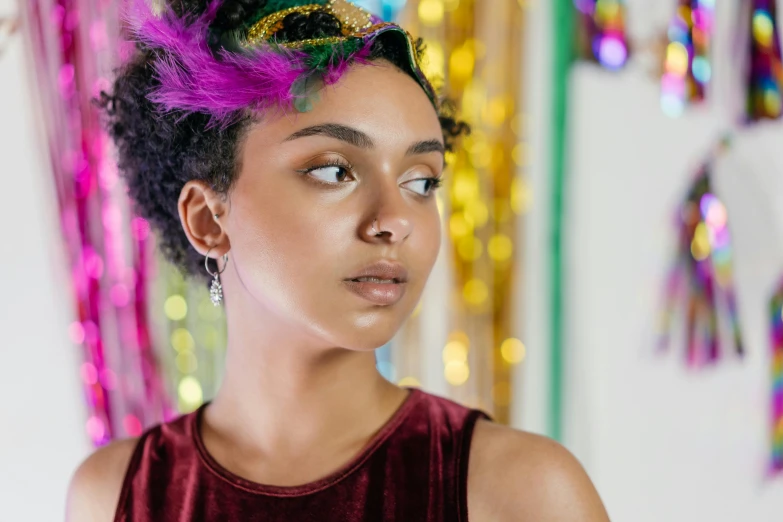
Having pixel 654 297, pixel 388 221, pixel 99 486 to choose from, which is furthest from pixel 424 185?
pixel 654 297

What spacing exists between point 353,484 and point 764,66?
1.58 metres

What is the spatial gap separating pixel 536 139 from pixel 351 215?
116 cm

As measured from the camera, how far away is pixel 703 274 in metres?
2.08

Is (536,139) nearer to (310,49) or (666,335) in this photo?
(666,335)

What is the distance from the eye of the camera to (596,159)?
2078 millimetres

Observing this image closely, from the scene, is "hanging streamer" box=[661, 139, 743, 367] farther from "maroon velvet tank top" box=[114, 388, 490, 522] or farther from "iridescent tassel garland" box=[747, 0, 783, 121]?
"maroon velvet tank top" box=[114, 388, 490, 522]

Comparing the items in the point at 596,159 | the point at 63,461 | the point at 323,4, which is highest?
the point at 323,4

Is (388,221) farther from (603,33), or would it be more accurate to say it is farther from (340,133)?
(603,33)

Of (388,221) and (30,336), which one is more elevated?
(388,221)

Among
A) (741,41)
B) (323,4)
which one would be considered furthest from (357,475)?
(741,41)

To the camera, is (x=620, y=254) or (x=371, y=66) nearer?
(x=371, y=66)

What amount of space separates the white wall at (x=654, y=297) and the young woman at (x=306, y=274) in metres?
0.90

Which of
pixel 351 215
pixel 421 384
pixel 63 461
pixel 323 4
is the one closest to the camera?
pixel 351 215

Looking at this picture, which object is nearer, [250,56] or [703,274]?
[250,56]
